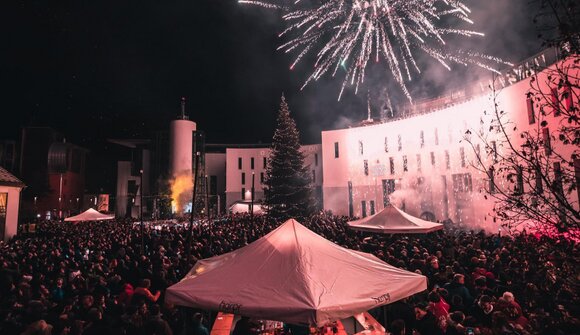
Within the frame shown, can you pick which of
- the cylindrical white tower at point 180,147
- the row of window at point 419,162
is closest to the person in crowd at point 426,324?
the row of window at point 419,162

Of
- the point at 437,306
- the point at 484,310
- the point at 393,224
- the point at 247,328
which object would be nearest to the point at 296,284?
the point at 247,328

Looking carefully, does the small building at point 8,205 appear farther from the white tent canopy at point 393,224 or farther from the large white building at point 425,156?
the large white building at point 425,156

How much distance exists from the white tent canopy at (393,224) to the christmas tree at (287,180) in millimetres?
16528

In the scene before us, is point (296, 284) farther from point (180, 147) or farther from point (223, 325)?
point (180, 147)

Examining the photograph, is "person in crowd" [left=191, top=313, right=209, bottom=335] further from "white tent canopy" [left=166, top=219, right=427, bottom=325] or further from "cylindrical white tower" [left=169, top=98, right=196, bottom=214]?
"cylindrical white tower" [left=169, top=98, right=196, bottom=214]

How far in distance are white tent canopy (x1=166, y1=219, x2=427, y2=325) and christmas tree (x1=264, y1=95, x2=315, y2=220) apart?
24.5 meters

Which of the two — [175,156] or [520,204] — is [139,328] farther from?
[175,156]

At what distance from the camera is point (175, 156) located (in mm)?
50406

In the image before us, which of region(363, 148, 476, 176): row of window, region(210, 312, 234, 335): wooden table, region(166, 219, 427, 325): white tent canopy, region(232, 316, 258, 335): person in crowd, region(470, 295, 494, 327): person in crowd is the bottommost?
region(210, 312, 234, 335): wooden table

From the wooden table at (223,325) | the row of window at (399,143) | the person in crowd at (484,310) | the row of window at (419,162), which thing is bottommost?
the wooden table at (223,325)

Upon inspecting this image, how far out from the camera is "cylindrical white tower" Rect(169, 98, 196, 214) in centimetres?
4838

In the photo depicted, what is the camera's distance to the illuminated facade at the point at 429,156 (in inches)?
912

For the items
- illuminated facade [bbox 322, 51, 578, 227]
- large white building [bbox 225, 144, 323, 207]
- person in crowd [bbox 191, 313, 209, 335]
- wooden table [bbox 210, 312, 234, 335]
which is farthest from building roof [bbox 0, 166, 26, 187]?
large white building [bbox 225, 144, 323, 207]

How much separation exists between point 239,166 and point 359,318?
46077 mm
